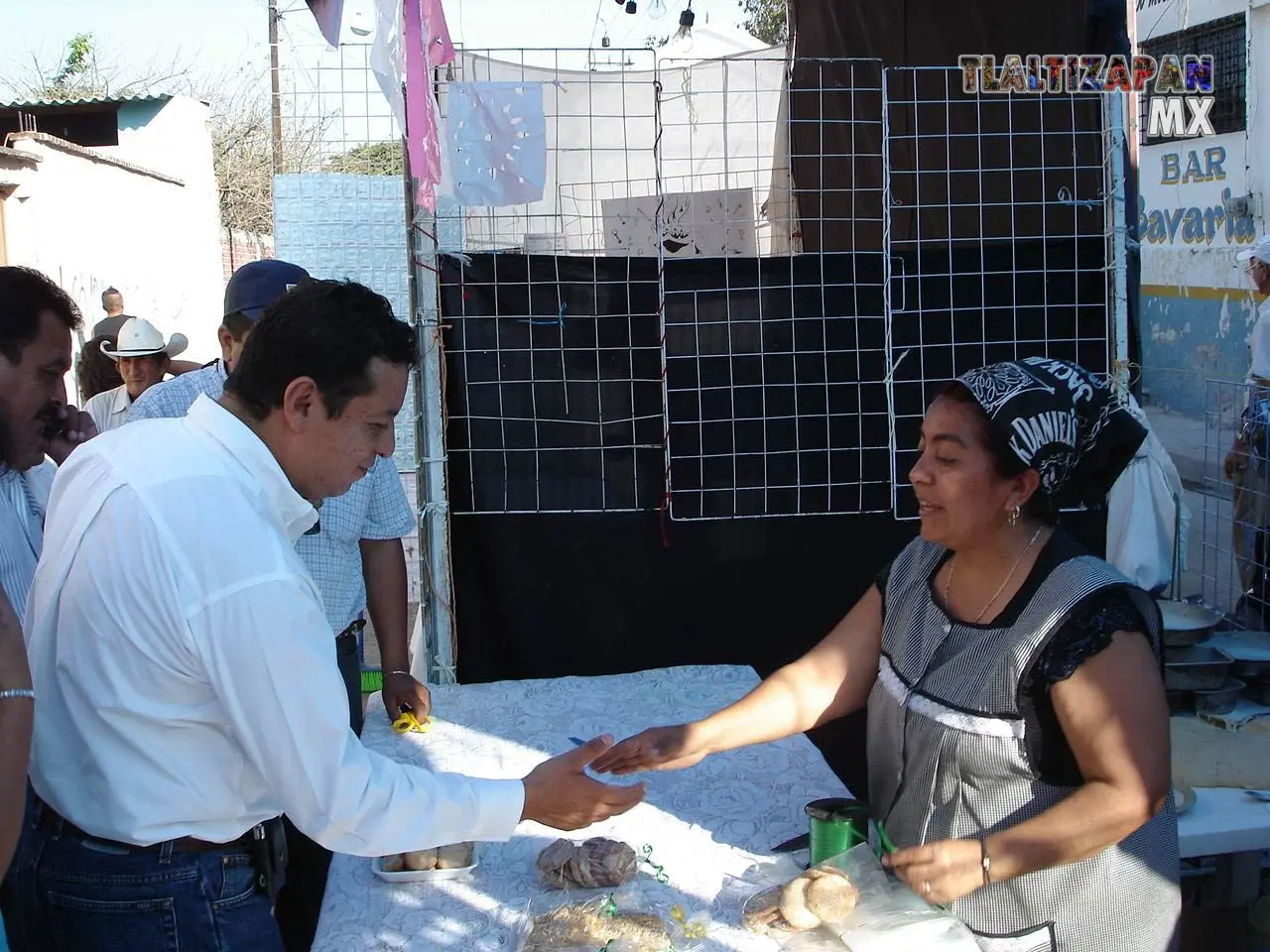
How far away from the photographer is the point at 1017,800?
1.75 m

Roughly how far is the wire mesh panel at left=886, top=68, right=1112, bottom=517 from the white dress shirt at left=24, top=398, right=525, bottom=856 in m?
2.71

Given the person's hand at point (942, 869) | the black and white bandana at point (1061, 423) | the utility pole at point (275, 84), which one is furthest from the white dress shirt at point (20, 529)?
the utility pole at point (275, 84)

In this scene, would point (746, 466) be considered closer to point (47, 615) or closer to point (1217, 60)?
point (47, 615)

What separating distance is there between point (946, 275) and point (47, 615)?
3.10 metres

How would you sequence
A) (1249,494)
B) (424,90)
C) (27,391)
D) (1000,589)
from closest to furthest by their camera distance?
(1000,589) → (27,391) → (424,90) → (1249,494)

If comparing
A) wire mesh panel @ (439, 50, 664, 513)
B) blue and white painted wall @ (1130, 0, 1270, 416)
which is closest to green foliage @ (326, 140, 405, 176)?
wire mesh panel @ (439, 50, 664, 513)

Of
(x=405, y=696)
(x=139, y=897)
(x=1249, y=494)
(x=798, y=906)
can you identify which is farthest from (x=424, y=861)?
(x=1249, y=494)

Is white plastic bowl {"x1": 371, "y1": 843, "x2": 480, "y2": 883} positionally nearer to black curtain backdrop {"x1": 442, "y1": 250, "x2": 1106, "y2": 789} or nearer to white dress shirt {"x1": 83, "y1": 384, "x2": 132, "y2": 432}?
black curtain backdrop {"x1": 442, "y1": 250, "x2": 1106, "y2": 789}

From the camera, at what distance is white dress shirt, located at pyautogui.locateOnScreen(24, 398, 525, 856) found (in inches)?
A: 53.4

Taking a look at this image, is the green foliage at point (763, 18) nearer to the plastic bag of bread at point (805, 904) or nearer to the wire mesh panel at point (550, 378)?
the wire mesh panel at point (550, 378)

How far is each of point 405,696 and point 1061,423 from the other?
58.6 inches

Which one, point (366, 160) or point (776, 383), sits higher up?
point (366, 160)

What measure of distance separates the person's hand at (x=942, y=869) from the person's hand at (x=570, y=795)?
42 cm

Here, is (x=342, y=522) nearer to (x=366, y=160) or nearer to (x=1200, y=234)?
(x=366, y=160)
